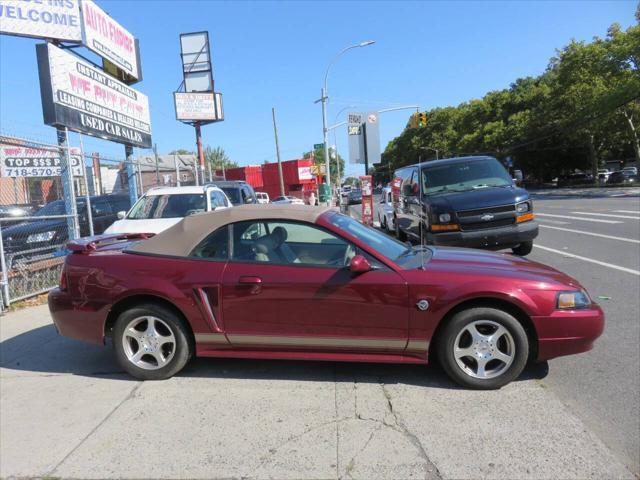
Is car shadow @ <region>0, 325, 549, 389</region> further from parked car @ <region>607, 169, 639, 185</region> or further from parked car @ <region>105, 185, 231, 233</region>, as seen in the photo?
parked car @ <region>607, 169, 639, 185</region>

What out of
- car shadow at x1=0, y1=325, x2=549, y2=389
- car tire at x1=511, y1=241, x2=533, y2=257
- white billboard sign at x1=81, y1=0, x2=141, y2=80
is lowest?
car shadow at x1=0, y1=325, x2=549, y2=389

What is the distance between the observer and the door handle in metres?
3.93

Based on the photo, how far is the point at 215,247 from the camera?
4160 mm

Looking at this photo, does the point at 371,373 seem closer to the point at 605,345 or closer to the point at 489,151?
the point at 605,345

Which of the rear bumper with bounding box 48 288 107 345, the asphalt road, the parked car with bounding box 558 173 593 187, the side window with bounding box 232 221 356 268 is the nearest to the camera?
the asphalt road

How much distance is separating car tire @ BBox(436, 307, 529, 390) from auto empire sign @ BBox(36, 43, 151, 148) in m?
8.81

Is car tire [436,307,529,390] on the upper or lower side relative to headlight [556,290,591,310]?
lower

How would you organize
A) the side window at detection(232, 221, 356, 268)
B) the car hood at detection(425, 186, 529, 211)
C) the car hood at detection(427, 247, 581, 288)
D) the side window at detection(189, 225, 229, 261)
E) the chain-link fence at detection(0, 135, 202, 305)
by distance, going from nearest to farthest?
the car hood at detection(427, 247, 581, 288)
the side window at detection(232, 221, 356, 268)
the side window at detection(189, 225, 229, 261)
the chain-link fence at detection(0, 135, 202, 305)
the car hood at detection(425, 186, 529, 211)

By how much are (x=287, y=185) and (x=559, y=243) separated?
5365 cm

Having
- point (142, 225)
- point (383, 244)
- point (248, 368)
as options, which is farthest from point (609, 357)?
point (142, 225)

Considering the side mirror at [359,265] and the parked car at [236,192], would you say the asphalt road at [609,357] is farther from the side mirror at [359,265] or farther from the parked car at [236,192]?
the parked car at [236,192]

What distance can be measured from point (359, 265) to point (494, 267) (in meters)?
1.16

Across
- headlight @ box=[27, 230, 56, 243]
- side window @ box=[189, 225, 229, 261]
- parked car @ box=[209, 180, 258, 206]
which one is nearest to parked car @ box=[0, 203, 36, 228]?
headlight @ box=[27, 230, 56, 243]

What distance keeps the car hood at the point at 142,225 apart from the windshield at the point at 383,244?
16.5 feet
